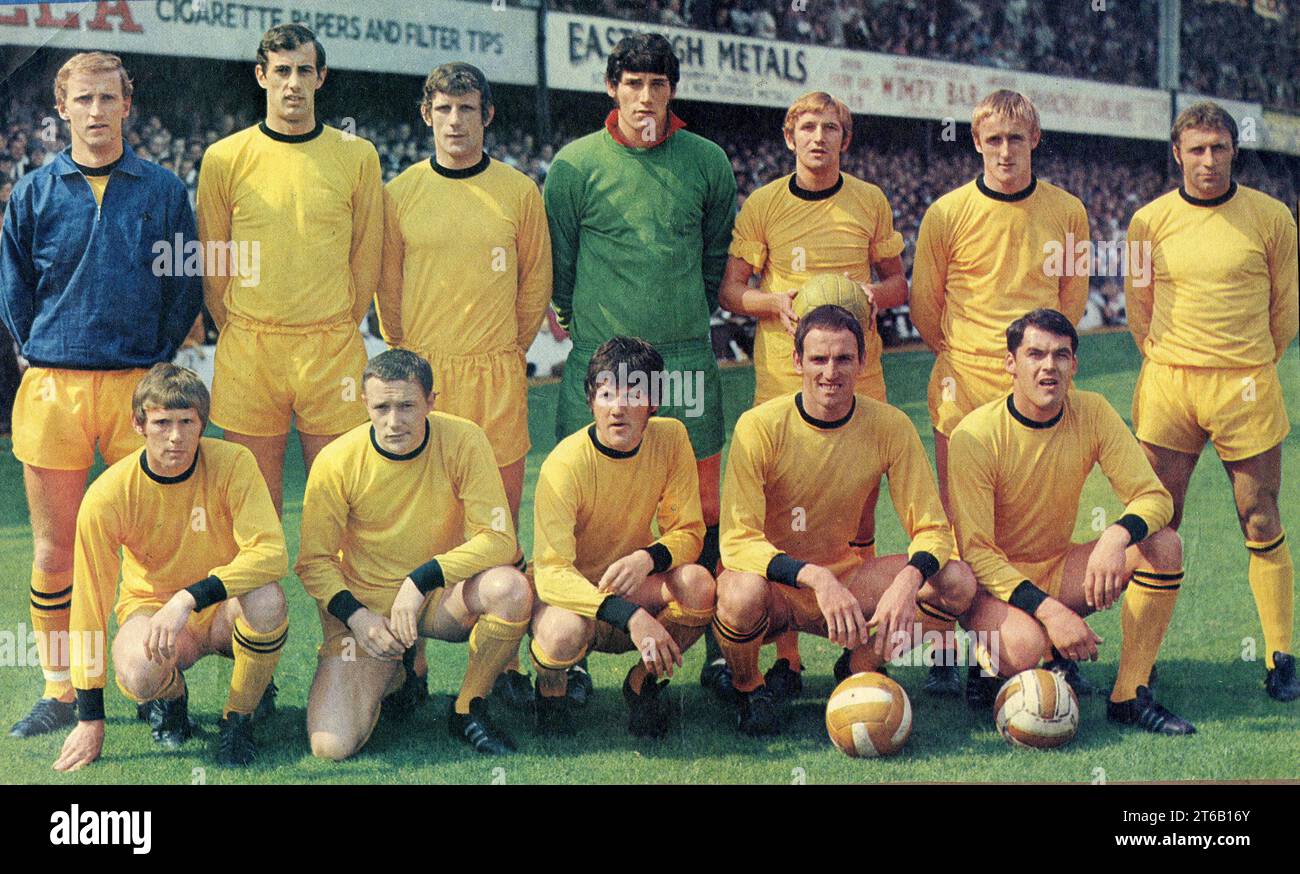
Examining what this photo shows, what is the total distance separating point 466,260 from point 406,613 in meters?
1.25

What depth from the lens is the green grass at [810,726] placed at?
15.8 feet

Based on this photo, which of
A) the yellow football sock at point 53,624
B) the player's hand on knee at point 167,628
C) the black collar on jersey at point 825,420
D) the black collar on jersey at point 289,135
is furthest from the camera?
the yellow football sock at point 53,624

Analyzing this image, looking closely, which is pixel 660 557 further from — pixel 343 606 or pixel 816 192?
pixel 816 192

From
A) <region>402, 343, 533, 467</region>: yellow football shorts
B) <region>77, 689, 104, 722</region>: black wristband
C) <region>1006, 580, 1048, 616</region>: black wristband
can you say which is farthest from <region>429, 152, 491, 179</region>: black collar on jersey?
<region>1006, 580, 1048, 616</region>: black wristband

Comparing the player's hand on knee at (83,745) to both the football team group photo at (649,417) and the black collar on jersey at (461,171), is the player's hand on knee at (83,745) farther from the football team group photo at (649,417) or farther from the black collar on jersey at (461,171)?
the black collar on jersey at (461,171)

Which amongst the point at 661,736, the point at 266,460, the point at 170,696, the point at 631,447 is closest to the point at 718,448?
the point at 631,447

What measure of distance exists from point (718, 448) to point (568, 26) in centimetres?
166

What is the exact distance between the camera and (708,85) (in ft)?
17.4

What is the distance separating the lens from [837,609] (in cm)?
458

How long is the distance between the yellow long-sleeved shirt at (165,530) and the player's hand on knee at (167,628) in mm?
202

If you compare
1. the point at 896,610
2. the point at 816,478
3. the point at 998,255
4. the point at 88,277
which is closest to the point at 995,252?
the point at 998,255

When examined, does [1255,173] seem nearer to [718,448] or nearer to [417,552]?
[718,448]

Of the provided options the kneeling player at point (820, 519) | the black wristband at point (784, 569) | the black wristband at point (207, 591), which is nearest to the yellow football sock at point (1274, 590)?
the kneeling player at point (820, 519)

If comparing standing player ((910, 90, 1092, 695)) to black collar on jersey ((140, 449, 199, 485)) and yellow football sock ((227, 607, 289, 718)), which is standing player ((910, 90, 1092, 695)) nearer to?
yellow football sock ((227, 607, 289, 718))
